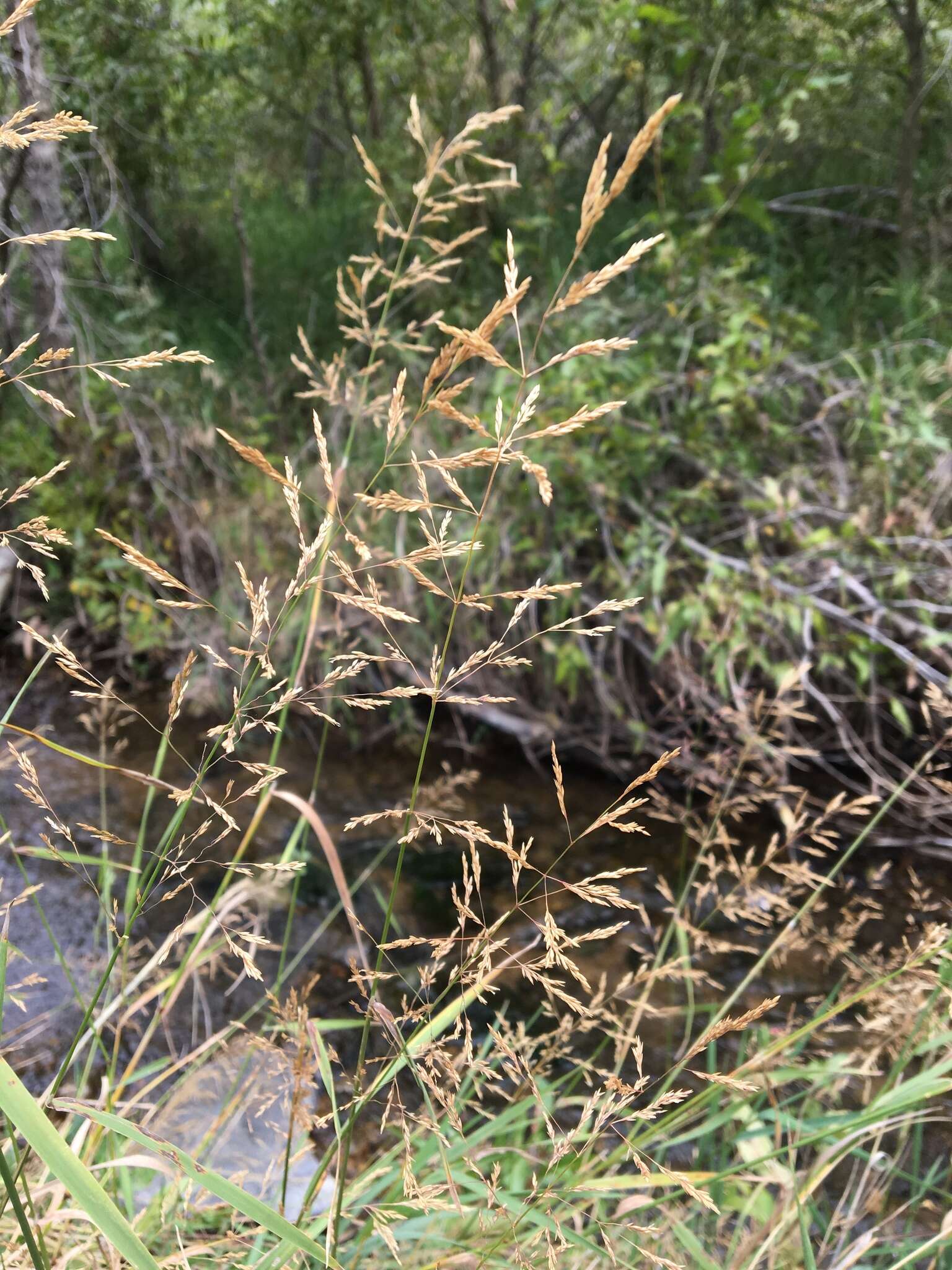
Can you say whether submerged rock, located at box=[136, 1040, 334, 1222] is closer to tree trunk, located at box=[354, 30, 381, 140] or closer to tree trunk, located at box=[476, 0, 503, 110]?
tree trunk, located at box=[476, 0, 503, 110]

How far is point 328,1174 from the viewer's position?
5.81 feet

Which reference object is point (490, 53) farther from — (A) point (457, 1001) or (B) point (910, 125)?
(A) point (457, 1001)

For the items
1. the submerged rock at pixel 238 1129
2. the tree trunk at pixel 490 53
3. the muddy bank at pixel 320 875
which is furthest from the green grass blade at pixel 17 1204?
the tree trunk at pixel 490 53

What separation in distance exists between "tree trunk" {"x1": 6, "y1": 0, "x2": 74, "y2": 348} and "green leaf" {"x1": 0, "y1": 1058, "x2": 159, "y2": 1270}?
3.37 metres

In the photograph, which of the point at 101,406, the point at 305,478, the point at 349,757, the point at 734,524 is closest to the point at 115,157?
the point at 101,406

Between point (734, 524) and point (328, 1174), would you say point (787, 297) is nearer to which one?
point (734, 524)

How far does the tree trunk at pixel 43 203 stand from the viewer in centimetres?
310

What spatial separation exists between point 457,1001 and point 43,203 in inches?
151

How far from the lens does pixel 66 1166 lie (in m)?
0.54

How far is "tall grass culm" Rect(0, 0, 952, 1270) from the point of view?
0.64 metres

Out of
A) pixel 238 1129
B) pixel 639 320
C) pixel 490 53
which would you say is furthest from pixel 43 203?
pixel 238 1129

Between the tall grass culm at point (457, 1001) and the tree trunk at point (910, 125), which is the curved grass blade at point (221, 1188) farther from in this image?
the tree trunk at point (910, 125)

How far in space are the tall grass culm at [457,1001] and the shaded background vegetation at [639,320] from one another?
35 centimetres

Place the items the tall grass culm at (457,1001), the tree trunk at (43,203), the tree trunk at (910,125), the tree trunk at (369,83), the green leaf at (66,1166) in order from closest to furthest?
the green leaf at (66,1166) < the tall grass culm at (457,1001) < the tree trunk at (43,203) < the tree trunk at (910,125) < the tree trunk at (369,83)
